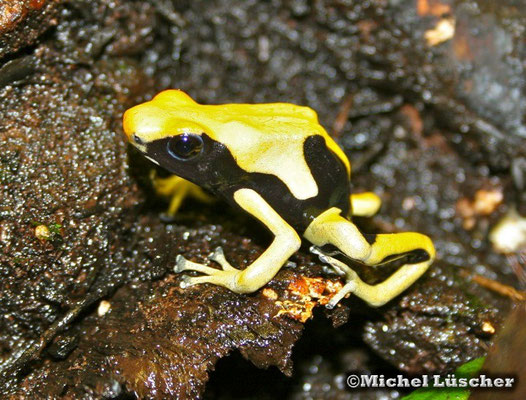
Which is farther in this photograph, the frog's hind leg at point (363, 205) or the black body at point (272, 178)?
the frog's hind leg at point (363, 205)

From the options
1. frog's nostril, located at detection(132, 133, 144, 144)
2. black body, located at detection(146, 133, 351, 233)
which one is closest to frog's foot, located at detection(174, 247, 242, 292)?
black body, located at detection(146, 133, 351, 233)

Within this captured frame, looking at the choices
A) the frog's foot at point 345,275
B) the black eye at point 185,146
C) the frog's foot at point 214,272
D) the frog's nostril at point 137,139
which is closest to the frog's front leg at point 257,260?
the frog's foot at point 214,272

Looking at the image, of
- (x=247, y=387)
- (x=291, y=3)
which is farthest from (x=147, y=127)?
(x=291, y=3)

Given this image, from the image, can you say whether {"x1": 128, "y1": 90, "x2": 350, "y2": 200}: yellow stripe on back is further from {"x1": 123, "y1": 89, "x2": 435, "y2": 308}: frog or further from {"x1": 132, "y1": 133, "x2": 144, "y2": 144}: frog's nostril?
{"x1": 132, "y1": 133, "x2": 144, "y2": 144}: frog's nostril

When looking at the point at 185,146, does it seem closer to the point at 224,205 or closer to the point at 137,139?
the point at 137,139

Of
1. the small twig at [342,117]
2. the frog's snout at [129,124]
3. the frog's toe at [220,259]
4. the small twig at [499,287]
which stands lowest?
the small twig at [499,287]

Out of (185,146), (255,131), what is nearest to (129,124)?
(185,146)

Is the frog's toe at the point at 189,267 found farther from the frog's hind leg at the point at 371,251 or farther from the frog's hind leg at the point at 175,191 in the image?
the frog's hind leg at the point at 371,251

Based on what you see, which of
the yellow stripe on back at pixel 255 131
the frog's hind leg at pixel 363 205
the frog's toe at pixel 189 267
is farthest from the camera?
the frog's hind leg at pixel 363 205
